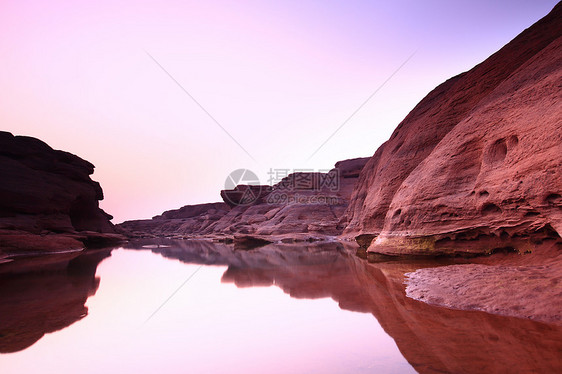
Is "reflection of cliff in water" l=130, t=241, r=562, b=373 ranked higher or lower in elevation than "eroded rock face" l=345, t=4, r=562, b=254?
lower

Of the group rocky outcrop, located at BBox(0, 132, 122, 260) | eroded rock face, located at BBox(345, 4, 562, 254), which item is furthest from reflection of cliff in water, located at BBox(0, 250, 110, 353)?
rocky outcrop, located at BBox(0, 132, 122, 260)

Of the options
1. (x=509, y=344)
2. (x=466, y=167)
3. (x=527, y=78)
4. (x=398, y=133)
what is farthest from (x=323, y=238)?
(x=509, y=344)

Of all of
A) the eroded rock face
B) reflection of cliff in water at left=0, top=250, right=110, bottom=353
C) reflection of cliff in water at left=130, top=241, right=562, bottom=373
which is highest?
the eroded rock face

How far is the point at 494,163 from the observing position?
29.1 feet

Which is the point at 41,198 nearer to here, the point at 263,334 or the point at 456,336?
the point at 263,334

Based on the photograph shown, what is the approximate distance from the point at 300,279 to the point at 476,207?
5961 mm

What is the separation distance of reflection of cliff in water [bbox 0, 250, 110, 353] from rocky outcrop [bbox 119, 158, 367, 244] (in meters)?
20.6

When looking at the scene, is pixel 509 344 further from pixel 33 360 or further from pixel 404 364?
pixel 33 360

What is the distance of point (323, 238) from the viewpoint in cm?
3139

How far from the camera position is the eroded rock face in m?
6.91

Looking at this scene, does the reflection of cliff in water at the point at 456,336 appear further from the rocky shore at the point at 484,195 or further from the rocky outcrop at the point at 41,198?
the rocky outcrop at the point at 41,198

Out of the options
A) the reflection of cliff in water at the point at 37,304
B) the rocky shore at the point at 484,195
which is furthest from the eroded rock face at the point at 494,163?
the reflection of cliff in water at the point at 37,304

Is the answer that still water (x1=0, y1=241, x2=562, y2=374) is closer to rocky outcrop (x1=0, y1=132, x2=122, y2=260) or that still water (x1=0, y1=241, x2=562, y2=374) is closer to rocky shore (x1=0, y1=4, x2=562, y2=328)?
rocky shore (x1=0, y1=4, x2=562, y2=328)

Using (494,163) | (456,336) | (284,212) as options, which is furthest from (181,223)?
(456,336)
